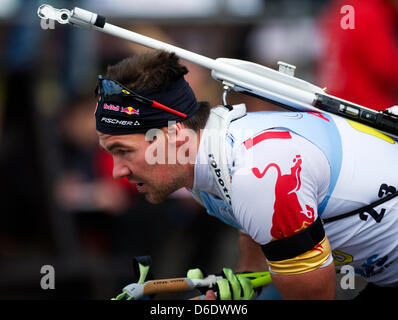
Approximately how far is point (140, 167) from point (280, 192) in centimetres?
81

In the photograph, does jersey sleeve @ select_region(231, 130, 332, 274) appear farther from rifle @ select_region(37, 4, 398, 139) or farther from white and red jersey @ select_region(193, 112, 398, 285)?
rifle @ select_region(37, 4, 398, 139)

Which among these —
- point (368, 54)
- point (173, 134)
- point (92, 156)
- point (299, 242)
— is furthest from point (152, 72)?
point (92, 156)

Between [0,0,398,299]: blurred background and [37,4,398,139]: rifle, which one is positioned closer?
[37,4,398,139]: rifle

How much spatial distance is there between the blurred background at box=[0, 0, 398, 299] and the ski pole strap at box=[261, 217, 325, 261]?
11.1ft

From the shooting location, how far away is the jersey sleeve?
2.99 m

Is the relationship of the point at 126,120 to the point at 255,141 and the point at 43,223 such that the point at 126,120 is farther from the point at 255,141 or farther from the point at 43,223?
the point at 43,223

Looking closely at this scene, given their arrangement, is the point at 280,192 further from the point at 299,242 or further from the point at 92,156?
the point at 92,156

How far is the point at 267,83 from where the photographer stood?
3.46 meters

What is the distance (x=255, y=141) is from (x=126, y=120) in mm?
680

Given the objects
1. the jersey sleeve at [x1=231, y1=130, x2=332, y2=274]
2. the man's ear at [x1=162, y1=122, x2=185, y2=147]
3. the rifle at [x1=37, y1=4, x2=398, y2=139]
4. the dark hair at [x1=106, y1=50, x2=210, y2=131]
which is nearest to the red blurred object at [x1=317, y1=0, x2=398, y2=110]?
the rifle at [x1=37, y1=4, x2=398, y2=139]

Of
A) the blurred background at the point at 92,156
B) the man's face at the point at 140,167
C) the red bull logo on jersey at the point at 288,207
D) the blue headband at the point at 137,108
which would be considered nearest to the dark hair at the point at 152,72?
the blue headband at the point at 137,108

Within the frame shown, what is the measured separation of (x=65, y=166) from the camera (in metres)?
7.17

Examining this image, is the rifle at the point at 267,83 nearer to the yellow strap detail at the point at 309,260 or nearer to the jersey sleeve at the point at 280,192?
the jersey sleeve at the point at 280,192

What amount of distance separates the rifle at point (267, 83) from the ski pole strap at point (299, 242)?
2.20ft
